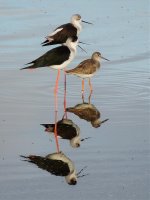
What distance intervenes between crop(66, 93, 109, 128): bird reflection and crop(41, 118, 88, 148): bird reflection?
25cm

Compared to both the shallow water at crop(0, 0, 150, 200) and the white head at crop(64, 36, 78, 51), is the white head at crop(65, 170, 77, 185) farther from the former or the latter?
the white head at crop(64, 36, 78, 51)

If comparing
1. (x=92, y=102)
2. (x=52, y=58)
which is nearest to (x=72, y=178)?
(x=92, y=102)

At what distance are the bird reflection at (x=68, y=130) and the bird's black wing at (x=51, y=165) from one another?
0.59 m

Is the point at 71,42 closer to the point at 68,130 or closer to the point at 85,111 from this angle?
the point at 85,111

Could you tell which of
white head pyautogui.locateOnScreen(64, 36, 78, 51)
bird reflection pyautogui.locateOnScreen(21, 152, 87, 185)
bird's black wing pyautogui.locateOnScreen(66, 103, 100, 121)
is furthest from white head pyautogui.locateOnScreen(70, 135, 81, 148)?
white head pyautogui.locateOnScreen(64, 36, 78, 51)

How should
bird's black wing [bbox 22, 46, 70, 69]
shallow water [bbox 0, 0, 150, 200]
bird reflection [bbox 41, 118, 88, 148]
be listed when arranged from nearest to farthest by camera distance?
shallow water [bbox 0, 0, 150, 200] → bird reflection [bbox 41, 118, 88, 148] → bird's black wing [bbox 22, 46, 70, 69]

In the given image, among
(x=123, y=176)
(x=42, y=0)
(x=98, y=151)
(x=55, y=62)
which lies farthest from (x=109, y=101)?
(x=42, y=0)

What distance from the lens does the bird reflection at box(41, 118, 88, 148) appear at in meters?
8.38

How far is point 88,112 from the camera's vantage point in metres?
9.55

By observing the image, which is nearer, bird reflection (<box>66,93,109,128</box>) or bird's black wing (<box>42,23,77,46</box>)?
bird reflection (<box>66,93,109,128</box>)

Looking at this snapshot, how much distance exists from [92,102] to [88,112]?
46 centimetres

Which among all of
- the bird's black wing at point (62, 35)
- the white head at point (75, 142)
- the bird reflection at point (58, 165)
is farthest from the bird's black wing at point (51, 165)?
the bird's black wing at point (62, 35)

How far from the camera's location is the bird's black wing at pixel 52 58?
10.2m

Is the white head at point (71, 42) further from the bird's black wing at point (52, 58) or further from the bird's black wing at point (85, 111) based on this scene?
the bird's black wing at point (85, 111)
